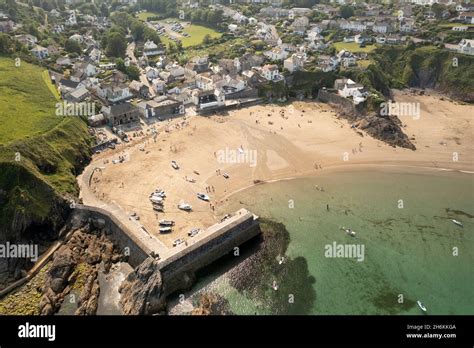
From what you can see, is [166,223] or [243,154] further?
[243,154]

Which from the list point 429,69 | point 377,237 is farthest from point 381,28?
point 377,237

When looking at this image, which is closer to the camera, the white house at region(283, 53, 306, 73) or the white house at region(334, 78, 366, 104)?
the white house at region(334, 78, 366, 104)

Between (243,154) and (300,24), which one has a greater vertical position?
(300,24)

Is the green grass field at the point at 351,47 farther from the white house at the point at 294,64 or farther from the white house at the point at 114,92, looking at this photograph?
the white house at the point at 114,92

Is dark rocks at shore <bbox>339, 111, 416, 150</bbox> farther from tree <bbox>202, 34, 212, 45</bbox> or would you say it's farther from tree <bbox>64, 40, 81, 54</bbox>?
tree <bbox>64, 40, 81, 54</bbox>

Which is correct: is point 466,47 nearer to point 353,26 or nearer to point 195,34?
point 353,26

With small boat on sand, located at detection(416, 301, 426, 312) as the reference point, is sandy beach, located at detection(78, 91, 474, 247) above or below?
above

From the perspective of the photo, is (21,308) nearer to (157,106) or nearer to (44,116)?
(44,116)

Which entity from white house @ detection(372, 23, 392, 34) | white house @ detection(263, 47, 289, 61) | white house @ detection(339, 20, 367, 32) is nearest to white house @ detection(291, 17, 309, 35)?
white house @ detection(339, 20, 367, 32)
